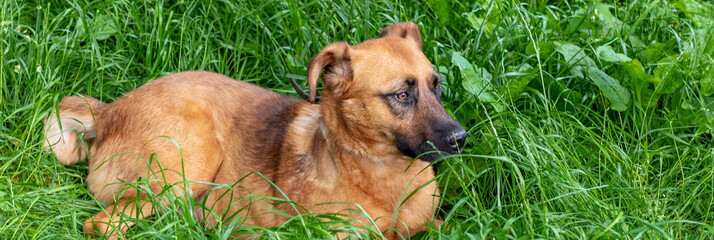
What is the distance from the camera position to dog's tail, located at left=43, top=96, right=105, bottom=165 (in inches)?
171

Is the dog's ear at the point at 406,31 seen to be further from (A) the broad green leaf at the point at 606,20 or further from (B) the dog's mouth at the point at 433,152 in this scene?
(A) the broad green leaf at the point at 606,20

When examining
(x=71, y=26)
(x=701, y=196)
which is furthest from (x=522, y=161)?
(x=71, y=26)

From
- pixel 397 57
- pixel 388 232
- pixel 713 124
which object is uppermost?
pixel 397 57

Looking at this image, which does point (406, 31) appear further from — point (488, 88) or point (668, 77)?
point (668, 77)

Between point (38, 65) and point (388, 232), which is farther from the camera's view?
point (38, 65)

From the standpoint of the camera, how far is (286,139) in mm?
4113

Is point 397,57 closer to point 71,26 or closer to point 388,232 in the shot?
point 388,232

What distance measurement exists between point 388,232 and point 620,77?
181 centimetres

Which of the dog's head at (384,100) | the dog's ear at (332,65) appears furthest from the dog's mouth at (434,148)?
the dog's ear at (332,65)

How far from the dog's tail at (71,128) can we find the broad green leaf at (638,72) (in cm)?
315

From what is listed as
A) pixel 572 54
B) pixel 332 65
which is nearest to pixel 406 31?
pixel 332 65

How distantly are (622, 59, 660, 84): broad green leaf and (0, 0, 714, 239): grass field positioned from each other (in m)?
0.01

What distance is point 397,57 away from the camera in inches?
145

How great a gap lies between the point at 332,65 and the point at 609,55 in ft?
5.68
